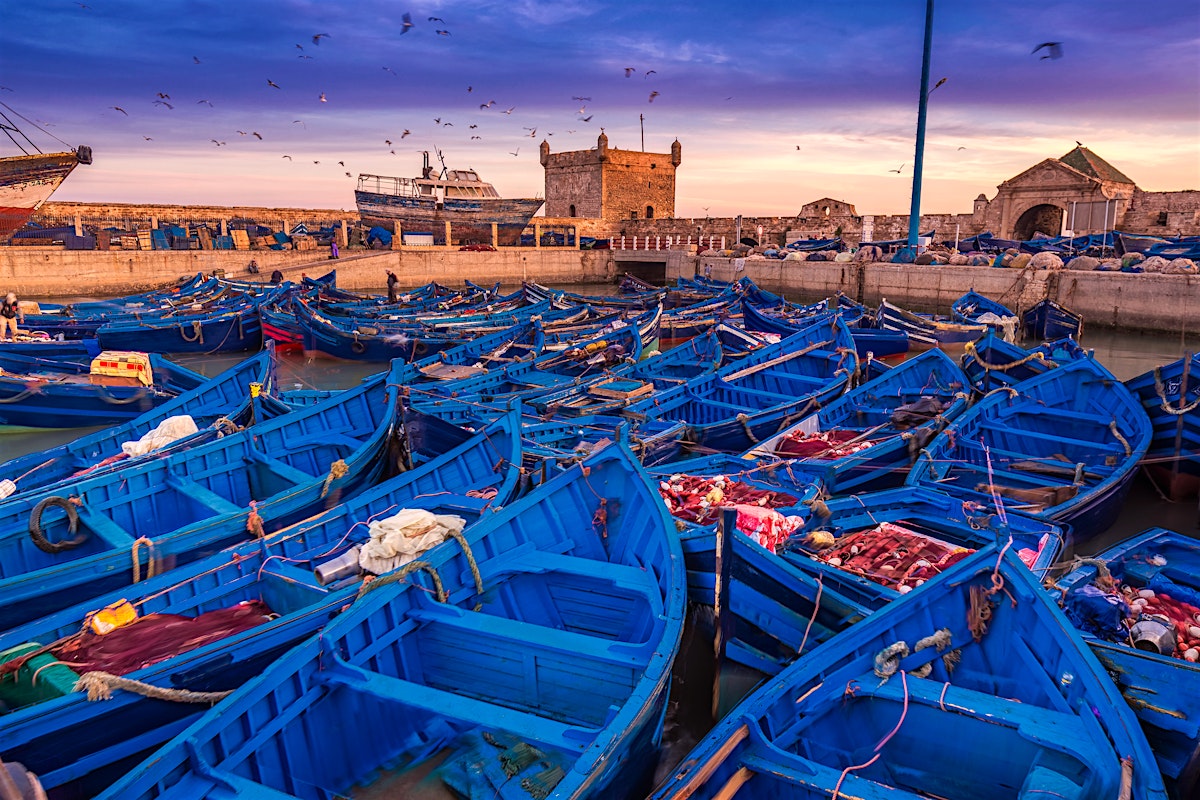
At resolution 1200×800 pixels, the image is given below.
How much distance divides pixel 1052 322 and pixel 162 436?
21.9m

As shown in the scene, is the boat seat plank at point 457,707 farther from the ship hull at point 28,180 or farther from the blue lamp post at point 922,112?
the ship hull at point 28,180

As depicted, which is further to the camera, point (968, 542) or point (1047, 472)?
point (1047, 472)

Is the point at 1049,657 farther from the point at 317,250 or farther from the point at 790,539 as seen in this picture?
the point at 317,250

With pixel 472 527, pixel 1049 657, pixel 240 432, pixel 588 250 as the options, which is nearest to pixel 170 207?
pixel 588 250

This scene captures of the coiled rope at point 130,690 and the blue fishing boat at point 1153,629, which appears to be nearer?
the coiled rope at point 130,690

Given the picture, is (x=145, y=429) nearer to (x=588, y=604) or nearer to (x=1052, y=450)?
(x=588, y=604)

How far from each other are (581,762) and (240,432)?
641cm

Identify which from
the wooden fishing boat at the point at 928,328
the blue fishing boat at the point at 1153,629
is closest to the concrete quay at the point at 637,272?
the wooden fishing boat at the point at 928,328

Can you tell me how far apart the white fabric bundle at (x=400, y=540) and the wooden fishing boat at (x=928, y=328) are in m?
15.9

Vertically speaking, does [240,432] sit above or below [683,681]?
above

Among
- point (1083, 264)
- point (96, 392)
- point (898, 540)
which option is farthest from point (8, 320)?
point (1083, 264)

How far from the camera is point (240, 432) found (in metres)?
8.33

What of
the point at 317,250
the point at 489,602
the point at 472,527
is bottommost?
the point at 489,602

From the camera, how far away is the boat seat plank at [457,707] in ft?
12.6
